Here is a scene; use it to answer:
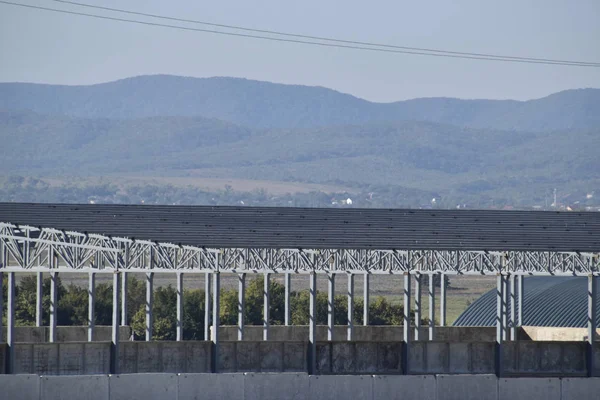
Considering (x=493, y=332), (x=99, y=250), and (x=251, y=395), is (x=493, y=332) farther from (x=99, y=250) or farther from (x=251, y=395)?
(x=251, y=395)

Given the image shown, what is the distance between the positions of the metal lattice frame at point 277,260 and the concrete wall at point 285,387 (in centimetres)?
893

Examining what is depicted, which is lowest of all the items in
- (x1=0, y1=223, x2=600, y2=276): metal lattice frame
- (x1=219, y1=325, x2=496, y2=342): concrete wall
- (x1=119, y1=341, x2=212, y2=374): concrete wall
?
(x1=119, y1=341, x2=212, y2=374): concrete wall

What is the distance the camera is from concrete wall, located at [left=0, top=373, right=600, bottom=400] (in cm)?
3525

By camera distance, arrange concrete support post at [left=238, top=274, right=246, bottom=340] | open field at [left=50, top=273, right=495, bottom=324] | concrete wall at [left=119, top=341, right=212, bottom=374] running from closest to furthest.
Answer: concrete wall at [left=119, top=341, right=212, bottom=374]
concrete support post at [left=238, top=274, right=246, bottom=340]
open field at [left=50, top=273, right=495, bottom=324]

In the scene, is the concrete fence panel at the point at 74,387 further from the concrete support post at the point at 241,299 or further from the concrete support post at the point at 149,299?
the concrete support post at the point at 241,299

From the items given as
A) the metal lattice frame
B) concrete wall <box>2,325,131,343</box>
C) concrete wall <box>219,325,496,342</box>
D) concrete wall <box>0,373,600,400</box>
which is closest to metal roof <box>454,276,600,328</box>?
concrete wall <box>219,325,496,342</box>

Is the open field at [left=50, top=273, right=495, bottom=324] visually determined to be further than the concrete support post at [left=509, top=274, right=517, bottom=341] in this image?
Yes

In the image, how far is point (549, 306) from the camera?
6212 centimetres

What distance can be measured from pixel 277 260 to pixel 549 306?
62.8 feet

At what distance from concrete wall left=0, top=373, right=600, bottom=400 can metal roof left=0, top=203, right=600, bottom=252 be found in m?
8.73

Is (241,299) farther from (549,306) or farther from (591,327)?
(549,306)

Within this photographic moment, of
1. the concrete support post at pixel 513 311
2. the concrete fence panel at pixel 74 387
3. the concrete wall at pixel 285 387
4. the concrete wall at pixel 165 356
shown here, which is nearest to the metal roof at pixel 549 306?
the concrete support post at pixel 513 311

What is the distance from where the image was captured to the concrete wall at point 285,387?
35.2 m

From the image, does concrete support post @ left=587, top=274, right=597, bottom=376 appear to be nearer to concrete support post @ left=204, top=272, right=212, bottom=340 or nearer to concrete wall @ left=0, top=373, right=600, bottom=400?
concrete wall @ left=0, top=373, right=600, bottom=400
